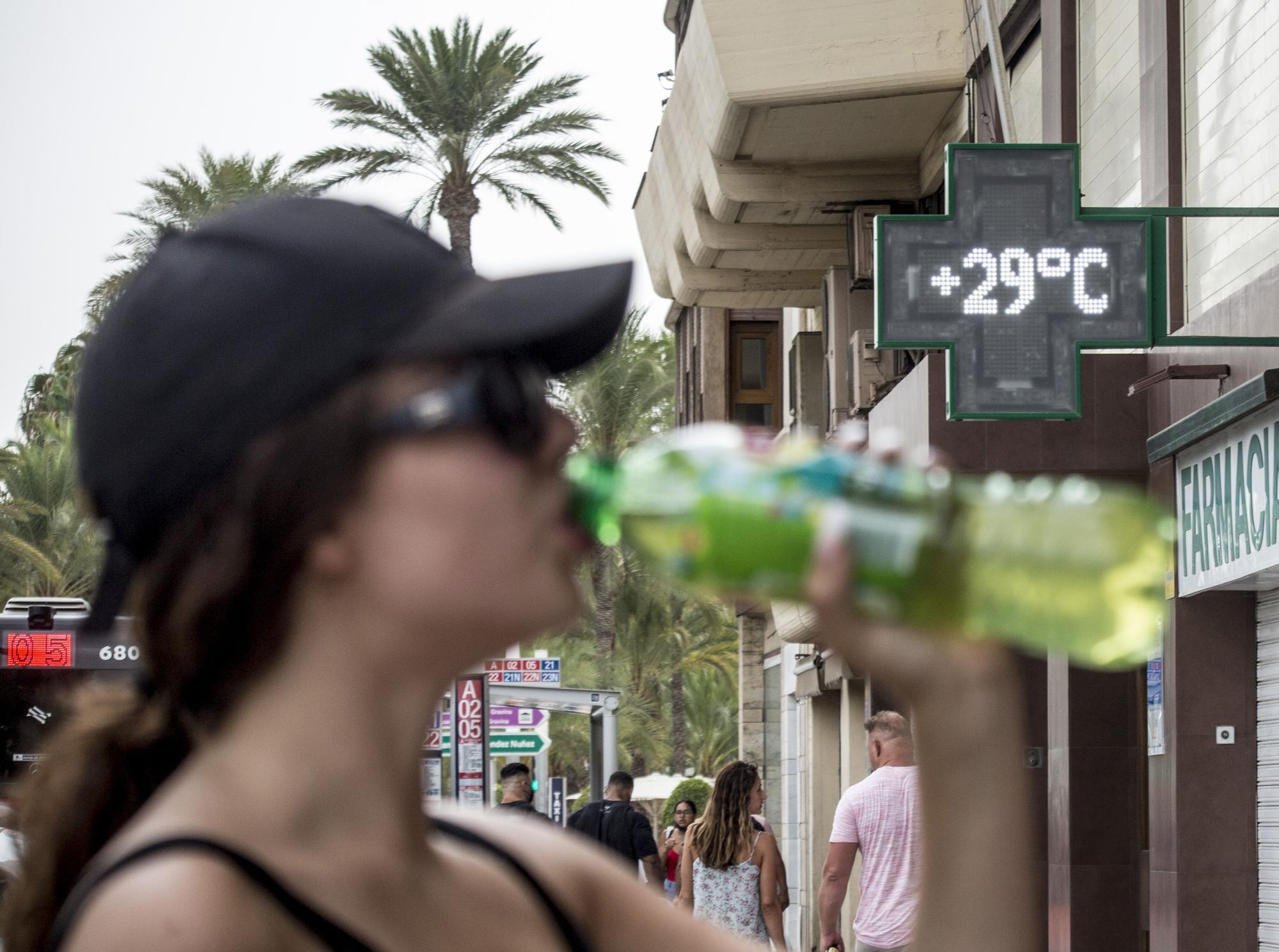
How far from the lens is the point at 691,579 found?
1.12 meters

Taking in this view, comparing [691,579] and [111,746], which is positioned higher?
[691,579]

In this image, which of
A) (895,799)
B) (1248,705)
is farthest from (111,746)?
(1248,705)

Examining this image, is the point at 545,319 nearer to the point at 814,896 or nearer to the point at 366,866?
the point at 366,866

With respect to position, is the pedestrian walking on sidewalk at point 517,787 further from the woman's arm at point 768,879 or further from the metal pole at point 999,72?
the metal pole at point 999,72

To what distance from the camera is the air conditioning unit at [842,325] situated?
21.3 m

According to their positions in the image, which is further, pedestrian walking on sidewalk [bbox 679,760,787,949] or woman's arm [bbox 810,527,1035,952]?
pedestrian walking on sidewalk [bbox 679,760,787,949]

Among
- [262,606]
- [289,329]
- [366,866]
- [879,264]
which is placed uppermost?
[879,264]

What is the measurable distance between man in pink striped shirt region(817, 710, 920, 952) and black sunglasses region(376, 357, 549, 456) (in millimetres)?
7388

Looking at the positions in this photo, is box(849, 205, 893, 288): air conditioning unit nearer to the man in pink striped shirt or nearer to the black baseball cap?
the man in pink striped shirt

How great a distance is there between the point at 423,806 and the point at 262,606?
239mm

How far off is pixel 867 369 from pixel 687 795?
13232mm

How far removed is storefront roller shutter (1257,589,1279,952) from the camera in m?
11.3

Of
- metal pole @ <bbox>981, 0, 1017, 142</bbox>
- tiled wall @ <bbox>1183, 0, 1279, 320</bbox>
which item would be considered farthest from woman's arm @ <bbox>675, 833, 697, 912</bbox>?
metal pole @ <bbox>981, 0, 1017, 142</bbox>

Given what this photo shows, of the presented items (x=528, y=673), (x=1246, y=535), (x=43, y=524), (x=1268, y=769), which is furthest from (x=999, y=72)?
(x=43, y=524)
